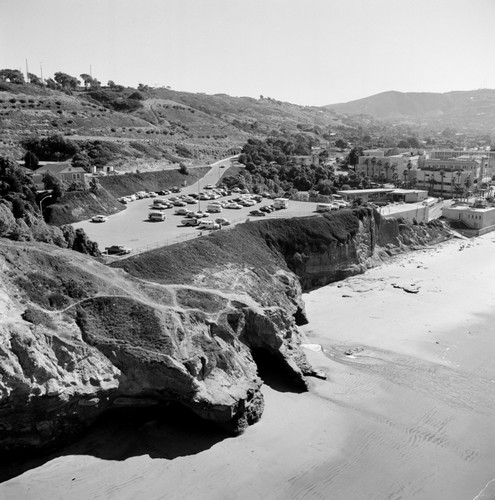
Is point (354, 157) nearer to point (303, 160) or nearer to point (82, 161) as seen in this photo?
point (303, 160)

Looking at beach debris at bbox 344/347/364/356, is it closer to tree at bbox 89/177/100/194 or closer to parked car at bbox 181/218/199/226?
parked car at bbox 181/218/199/226

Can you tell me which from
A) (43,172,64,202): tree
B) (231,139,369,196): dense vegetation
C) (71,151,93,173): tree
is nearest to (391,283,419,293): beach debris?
(231,139,369,196): dense vegetation

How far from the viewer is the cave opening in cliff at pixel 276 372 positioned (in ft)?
77.0

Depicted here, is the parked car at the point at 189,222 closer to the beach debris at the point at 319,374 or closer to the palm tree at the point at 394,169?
the beach debris at the point at 319,374

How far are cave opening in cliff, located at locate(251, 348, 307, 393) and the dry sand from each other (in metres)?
0.22

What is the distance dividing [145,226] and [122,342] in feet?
67.4

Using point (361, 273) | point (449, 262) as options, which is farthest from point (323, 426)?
point (449, 262)

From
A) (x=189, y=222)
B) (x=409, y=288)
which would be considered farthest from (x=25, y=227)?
(x=409, y=288)

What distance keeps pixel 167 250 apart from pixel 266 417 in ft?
41.3

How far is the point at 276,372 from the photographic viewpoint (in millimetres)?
24531

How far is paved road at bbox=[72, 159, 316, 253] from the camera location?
3347cm

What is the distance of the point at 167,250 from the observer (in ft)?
97.7

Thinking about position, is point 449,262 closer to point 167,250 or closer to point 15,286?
point 167,250

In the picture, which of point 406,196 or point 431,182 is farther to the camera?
point 431,182
